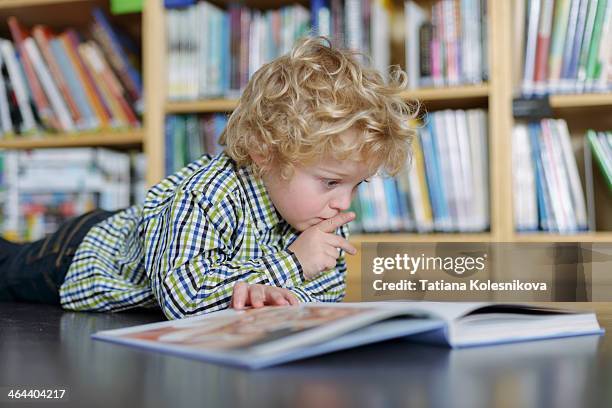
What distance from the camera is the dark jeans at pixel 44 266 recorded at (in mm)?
1390

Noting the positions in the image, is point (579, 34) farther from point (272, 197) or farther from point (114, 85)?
point (114, 85)

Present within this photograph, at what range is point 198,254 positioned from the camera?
1049mm

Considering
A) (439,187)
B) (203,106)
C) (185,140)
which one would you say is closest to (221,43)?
(203,106)

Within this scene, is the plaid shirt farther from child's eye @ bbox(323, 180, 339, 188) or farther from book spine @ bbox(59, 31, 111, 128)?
book spine @ bbox(59, 31, 111, 128)

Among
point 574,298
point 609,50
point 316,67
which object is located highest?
point 609,50

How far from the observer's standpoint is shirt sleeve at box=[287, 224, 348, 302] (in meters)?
1.15

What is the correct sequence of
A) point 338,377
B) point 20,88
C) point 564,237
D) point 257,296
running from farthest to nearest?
point 20,88
point 564,237
point 257,296
point 338,377

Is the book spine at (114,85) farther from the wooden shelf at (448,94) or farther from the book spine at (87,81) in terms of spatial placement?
the wooden shelf at (448,94)

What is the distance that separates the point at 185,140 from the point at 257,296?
1.34 meters

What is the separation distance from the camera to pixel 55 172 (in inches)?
89.4

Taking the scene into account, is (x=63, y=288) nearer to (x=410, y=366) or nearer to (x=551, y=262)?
(x=410, y=366)

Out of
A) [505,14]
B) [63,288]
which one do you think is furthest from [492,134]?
[63,288]

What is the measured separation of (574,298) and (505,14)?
72cm

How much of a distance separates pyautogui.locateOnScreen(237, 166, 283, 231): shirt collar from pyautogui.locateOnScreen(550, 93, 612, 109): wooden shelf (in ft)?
3.23
